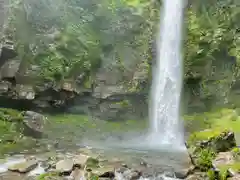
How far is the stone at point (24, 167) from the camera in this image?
11949 mm

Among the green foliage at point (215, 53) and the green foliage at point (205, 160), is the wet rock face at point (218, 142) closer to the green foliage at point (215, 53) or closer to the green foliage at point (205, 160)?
the green foliage at point (205, 160)

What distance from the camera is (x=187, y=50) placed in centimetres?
2373

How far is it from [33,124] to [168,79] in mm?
9899

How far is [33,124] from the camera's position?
1808cm

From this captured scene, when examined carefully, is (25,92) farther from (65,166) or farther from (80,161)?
(65,166)

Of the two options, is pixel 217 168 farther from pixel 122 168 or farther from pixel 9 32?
pixel 9 32

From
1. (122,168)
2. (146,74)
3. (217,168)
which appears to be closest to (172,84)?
(146,74)

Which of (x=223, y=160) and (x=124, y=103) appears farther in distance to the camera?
(x=124, y=103)

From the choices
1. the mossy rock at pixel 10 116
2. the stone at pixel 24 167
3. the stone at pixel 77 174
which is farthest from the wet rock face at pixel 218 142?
the mossy rock at pixel 10 116

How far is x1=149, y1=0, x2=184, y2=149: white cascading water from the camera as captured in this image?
22.3 metres

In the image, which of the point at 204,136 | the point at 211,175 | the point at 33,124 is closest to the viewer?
the point at 211,175

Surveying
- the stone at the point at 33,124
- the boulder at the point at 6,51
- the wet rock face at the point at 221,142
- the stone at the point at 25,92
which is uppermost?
the boulder at the point at 6,51

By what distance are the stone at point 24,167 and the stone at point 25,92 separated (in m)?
8.73

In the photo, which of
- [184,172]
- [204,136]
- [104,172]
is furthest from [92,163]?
[204,136]
